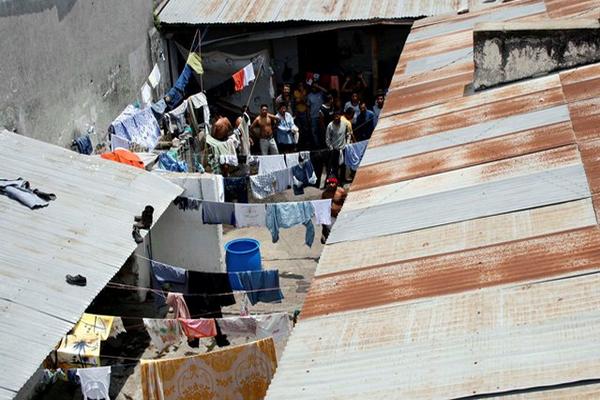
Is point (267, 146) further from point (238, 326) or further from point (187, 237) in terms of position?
point (238, 326)

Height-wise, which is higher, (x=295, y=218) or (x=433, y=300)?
(x=433, y=300)

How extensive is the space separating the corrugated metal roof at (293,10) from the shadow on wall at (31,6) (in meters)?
5.45

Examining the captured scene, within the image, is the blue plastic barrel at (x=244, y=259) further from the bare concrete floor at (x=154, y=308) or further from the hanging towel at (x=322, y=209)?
the hanging towel at (x=322, y=209)

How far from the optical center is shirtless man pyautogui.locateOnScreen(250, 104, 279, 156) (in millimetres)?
18703

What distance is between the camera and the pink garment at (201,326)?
1019 centimetres

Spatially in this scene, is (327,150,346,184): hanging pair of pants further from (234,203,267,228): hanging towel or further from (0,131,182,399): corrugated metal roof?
(0,131,182,399): corrugated metal roof

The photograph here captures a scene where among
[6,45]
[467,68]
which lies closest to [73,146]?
[6,45]

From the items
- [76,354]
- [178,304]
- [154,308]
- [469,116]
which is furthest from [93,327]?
[469,116]

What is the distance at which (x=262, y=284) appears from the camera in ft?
37.1

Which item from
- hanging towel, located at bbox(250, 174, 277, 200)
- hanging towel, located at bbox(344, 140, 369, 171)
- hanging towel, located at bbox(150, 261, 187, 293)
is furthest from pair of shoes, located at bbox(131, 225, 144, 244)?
hanging towel, located at bbox(344, 140, 369, 171)

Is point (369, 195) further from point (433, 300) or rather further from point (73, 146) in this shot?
point (73, 146)

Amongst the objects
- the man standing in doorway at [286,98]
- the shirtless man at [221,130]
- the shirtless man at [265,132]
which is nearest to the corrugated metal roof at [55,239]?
the shirtless man at [221,130]

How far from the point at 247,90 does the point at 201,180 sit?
8.94 m

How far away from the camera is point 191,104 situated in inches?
756
